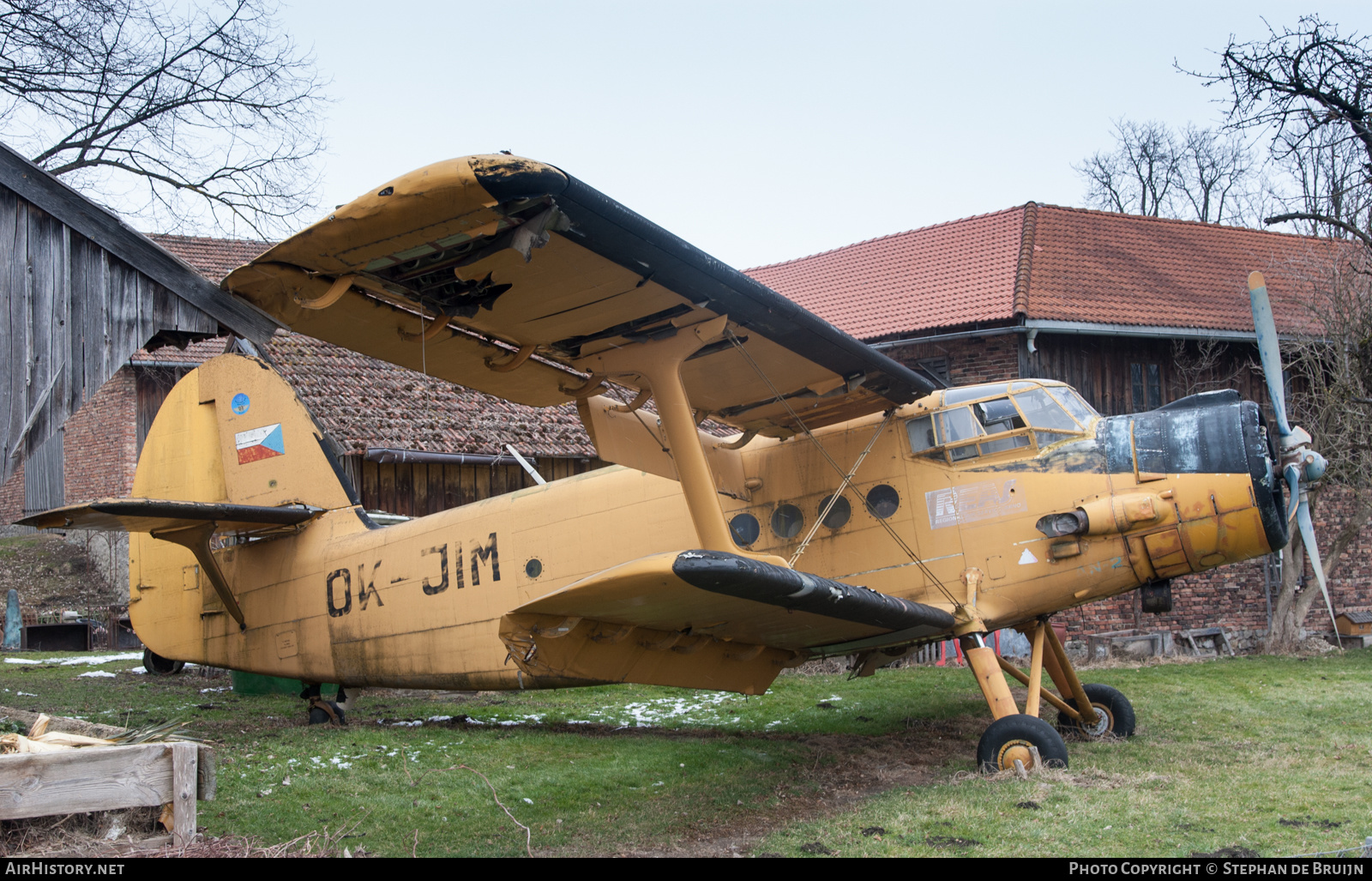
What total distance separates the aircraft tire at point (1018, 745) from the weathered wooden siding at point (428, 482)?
29.5 feet

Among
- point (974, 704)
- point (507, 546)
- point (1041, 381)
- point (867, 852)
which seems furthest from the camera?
point (974, 704)

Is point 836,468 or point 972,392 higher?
point 972,392

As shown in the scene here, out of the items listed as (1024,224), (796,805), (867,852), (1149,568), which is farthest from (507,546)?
(1024,224)

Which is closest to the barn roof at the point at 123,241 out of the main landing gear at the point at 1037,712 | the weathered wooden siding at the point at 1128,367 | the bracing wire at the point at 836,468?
the bracing wire at the point at 836,468

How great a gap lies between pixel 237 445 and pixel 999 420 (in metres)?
7.88

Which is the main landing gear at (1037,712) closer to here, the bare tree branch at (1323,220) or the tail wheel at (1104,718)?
the tail wheel at (1104,718)

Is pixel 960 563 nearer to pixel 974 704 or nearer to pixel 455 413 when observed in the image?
pixel 974 704

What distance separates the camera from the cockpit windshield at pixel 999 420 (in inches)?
302

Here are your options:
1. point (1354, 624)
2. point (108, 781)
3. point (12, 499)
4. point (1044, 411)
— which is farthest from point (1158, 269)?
point (12, 499)

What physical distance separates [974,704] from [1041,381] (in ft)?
15.0

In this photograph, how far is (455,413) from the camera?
55.3 feet

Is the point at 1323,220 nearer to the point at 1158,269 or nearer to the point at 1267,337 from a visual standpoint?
the point at 1158,269

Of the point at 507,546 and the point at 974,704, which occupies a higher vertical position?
the point at 507,546

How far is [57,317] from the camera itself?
7.53 meters
